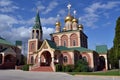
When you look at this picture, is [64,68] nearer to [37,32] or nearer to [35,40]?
[35,40]

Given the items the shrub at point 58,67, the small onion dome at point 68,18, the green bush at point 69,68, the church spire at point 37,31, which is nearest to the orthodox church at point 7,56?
the church spire at point 37,31

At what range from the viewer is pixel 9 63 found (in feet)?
167

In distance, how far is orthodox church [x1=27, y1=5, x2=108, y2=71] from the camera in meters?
39.8

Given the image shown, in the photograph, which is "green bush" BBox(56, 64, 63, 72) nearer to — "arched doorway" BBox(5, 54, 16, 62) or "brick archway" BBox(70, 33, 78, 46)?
"brick archway" BBox(70, 33, 78, 46)

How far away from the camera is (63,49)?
137ft

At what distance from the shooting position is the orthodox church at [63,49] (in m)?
39.8

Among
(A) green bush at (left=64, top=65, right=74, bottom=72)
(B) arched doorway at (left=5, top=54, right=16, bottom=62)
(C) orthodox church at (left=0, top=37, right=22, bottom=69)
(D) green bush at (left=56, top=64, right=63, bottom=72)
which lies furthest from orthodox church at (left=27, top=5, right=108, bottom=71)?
(B) arched doorway at (left=5, top=54, right=16, bottom=62)

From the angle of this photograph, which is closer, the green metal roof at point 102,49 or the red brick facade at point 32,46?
the red brick facade at point 32,46

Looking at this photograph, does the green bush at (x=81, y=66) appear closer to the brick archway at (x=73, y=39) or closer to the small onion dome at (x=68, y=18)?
the brick archway at (x=73, y=39)

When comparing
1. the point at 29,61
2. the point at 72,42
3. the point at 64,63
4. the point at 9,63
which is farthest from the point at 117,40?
the point at 9,63

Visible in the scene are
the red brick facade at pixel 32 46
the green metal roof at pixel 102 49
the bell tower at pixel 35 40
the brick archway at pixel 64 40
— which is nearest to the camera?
the bell tower at pixel 35 40

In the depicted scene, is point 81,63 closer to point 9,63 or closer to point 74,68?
point 74,68

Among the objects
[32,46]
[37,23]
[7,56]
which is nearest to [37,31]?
[37,23]

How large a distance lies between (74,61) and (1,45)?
81.2 ft
